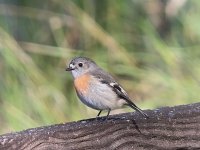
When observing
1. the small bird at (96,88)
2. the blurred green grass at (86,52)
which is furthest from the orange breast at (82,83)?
the blurred green grass at (86,52)

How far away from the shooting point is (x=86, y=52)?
4.99m

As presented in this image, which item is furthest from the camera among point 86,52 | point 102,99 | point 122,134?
point 86,52

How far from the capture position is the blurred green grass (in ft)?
15.3

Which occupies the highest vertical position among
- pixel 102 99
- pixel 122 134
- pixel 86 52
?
pixel 86 52

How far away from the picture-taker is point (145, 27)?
4965 mm

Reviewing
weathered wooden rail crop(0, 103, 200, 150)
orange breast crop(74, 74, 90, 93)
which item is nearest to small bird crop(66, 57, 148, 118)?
orange breast crop(74, 74, 90, 93)

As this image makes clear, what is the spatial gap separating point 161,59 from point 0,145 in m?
2.96

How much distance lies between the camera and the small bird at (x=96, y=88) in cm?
352

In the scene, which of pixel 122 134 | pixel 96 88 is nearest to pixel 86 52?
pixel 96 88

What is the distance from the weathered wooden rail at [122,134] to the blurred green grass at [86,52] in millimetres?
2085

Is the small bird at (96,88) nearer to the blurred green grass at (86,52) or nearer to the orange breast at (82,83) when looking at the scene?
the orange breast at (82,83)

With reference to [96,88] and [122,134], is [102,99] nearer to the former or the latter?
[96,88]

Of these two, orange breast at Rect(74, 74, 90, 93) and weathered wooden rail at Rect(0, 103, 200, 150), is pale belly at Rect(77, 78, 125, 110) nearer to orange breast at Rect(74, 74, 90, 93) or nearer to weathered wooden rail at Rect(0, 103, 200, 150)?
orange breast at Rect(74, 74, 90, 93)

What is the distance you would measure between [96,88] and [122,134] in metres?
1.26
